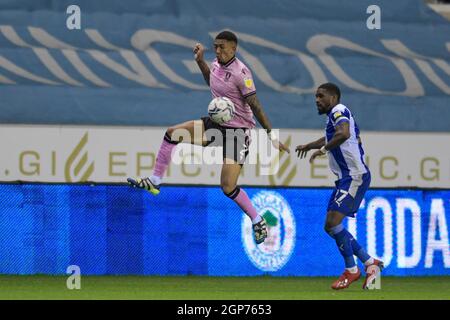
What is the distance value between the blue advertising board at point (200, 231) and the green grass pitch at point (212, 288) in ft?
0.95

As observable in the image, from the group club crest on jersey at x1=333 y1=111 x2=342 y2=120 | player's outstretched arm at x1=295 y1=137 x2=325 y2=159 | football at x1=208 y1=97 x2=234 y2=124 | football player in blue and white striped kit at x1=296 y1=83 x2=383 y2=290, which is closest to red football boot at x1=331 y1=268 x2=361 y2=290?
football player in blue and white striped kit at x1=296 y1=83 x2=383 y2=290

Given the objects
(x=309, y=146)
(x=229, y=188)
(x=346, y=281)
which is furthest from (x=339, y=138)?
(x=346, y=281)

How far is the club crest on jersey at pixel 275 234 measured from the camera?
42.8 feet

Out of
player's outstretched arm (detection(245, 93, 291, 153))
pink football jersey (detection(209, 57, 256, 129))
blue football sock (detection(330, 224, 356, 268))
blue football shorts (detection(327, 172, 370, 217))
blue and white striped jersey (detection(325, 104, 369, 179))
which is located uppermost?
pink football jersey (detection(209, 57, 256, 129))

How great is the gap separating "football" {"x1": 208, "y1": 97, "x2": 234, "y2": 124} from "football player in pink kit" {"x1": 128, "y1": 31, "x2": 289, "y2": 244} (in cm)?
10

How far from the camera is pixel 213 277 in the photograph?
12.9 meters

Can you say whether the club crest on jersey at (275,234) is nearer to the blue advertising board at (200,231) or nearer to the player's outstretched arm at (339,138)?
the blue advertising board at (200,231)

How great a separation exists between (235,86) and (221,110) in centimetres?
34

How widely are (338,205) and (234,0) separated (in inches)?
375

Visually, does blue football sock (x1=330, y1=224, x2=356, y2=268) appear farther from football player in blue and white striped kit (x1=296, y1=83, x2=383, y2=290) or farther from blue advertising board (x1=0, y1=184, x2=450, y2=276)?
blue advertising board (x1=0, y1=184, x2=450, y2=276)

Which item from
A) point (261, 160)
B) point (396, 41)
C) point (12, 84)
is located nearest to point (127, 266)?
point (261, 160)

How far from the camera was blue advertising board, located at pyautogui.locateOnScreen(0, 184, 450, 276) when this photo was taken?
42.3ft

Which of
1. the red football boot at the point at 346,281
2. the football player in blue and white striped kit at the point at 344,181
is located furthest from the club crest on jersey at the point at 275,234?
the red football boot at the point at 346,281
